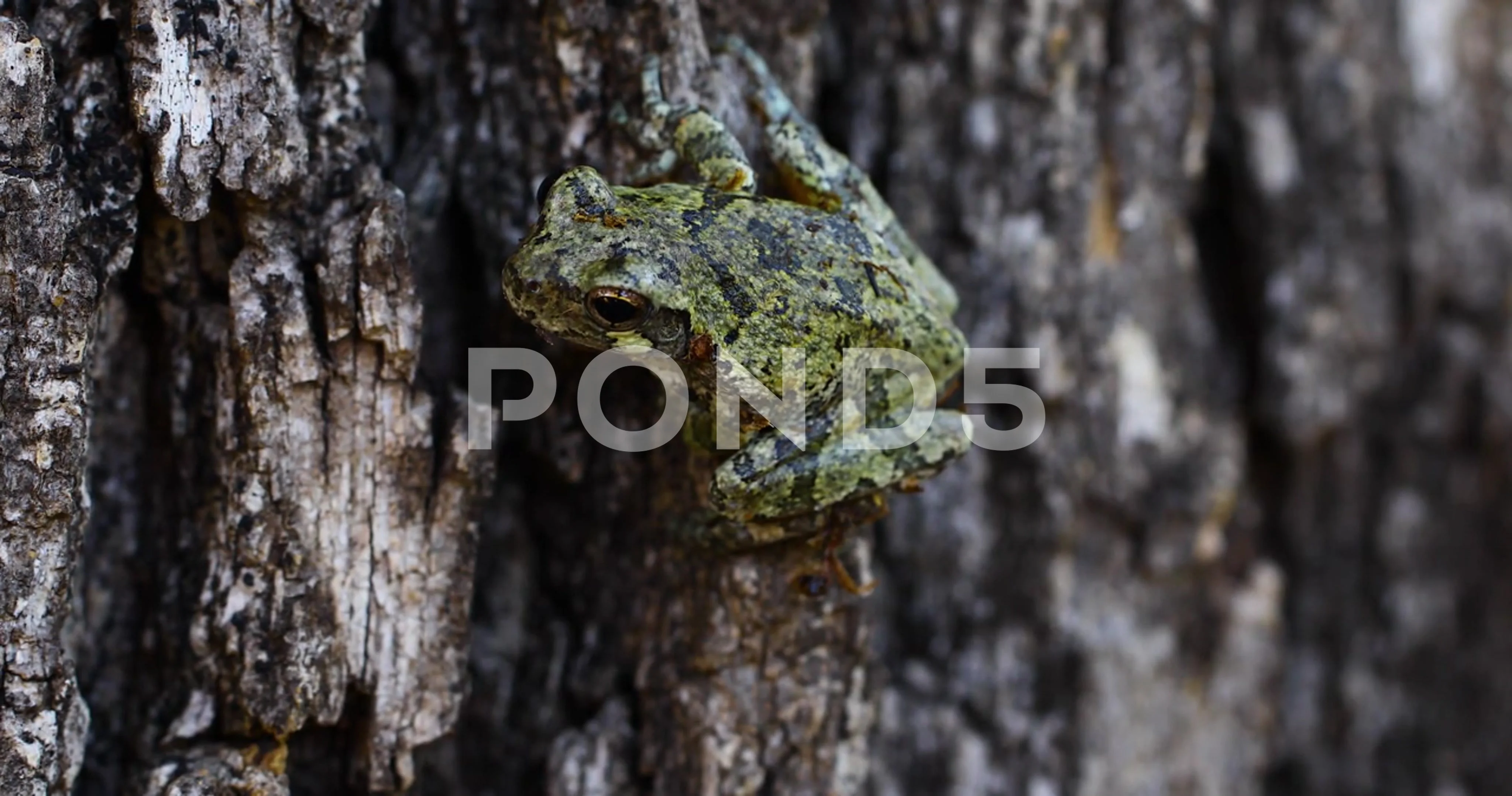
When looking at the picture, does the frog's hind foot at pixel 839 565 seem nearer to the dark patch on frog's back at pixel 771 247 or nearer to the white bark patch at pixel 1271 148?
the dark patch on frog's back at pixel 771 247

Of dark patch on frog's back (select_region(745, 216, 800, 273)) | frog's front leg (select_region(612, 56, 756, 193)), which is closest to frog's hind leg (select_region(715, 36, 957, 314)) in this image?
frog's front leg (select_region(612, 56, 756, 193))

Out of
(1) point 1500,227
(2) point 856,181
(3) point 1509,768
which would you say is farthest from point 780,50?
(3) point 1509,768

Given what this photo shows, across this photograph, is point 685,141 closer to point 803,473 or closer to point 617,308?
point 617,308

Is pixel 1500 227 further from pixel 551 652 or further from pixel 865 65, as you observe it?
pixel 551 652

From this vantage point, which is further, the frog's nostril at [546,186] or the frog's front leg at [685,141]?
the frog's front leg at [685,141]

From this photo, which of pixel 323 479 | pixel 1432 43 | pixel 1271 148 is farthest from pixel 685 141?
pixel 1432 43

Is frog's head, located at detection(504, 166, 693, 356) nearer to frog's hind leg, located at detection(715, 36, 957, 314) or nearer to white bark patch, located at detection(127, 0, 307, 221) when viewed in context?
frog's hind leg, located at detection(715, 36, 957, 314)

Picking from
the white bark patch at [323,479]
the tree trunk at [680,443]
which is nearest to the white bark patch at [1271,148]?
the tree trunk at [680,443]
